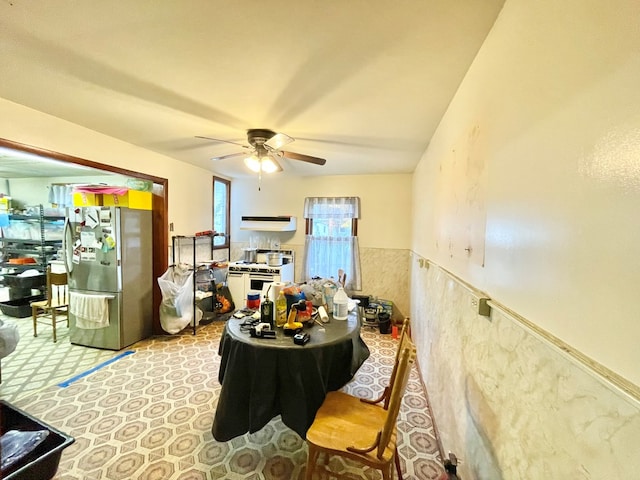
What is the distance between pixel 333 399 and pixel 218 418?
0.70 metres

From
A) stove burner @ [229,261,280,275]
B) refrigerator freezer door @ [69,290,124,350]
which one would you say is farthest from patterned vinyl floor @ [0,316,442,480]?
stove burner @ [229,261,280,275]

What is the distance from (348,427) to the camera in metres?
1.46

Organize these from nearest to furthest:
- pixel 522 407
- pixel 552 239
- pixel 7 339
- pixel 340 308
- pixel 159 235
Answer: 1. pixel 552 239
2. pixel 522 407
3. pixel 7 339
4. pixel 340 308
5. pixel 159 235

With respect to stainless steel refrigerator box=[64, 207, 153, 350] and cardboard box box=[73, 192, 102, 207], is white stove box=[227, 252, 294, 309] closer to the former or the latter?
stainless steel refrigerator box=[64, 207, 153, 350]

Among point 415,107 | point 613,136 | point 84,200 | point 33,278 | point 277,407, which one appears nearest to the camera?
point 613,136

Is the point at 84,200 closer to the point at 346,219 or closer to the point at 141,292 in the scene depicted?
the point at 141,292

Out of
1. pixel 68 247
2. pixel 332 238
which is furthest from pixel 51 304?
pixel 332 238

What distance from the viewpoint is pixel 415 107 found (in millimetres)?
2039

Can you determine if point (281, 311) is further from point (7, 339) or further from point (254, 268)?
point (254, 268)

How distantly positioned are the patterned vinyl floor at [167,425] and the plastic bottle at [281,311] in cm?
81

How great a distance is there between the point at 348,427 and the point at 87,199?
3.71 meters

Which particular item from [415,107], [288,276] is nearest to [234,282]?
[288,276]

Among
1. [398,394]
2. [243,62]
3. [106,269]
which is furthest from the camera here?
[106,269]

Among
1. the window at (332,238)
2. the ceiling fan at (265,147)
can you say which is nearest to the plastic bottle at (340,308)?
the ceiling fan at (265,147)
